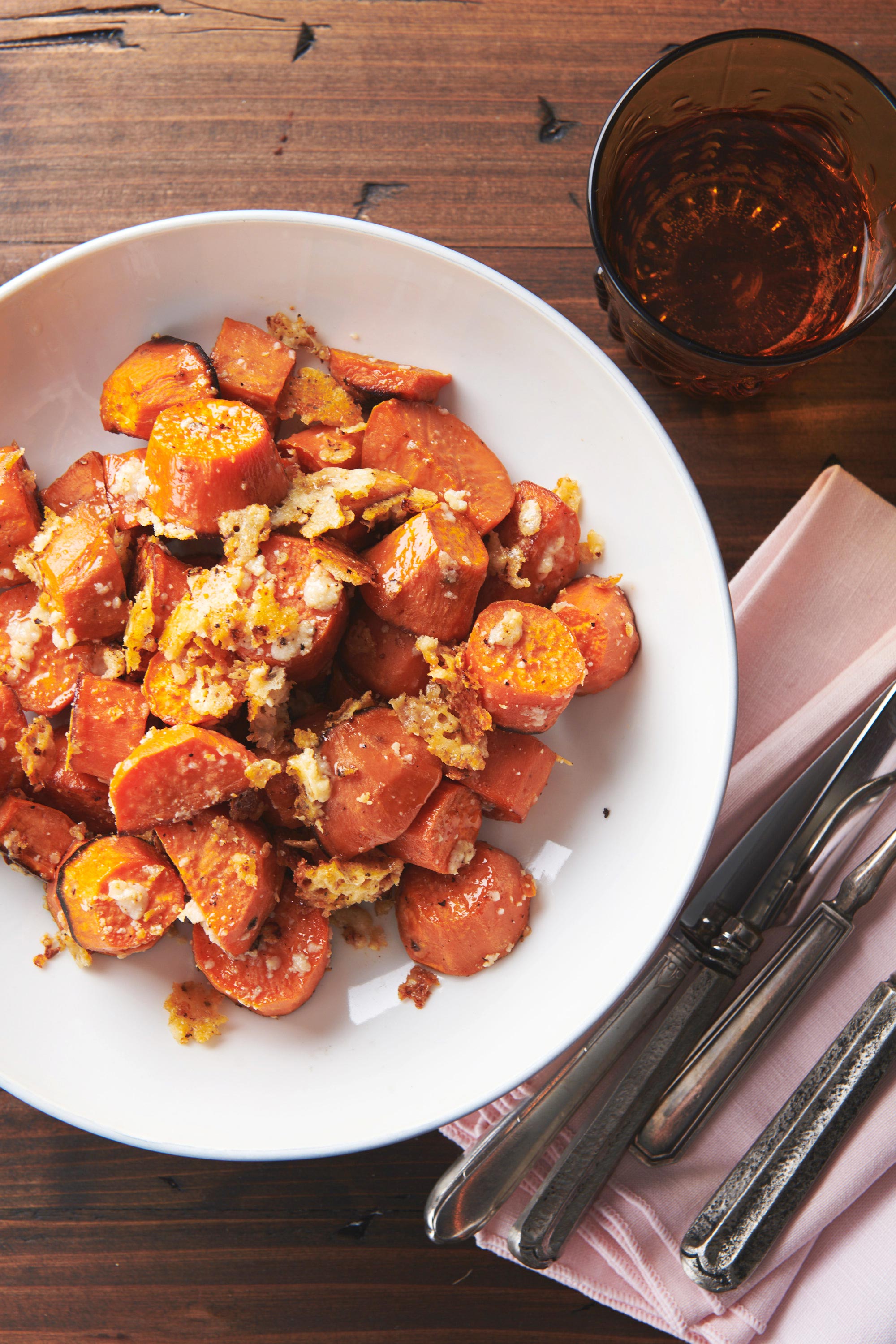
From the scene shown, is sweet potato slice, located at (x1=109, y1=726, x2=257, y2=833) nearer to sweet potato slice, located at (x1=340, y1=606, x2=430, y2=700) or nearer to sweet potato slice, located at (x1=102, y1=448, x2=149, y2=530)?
sweet potato slice, located at (x1=340, y1=606, x2=430, y2=700)

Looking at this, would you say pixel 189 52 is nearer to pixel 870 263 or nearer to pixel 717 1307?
pixel 870 263

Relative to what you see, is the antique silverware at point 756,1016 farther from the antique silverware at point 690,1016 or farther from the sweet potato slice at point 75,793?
the sweet potato slice at point 75,793

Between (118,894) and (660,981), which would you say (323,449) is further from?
(660,981)

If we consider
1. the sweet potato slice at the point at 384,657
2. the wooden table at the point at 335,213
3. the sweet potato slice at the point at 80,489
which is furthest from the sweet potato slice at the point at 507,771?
the sweet potato slice at the point at 80,489

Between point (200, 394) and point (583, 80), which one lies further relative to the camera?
point (583, 80)

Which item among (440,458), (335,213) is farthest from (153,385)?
(335,213)

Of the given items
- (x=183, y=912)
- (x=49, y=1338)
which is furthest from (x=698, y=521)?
(x=49, y=1338)

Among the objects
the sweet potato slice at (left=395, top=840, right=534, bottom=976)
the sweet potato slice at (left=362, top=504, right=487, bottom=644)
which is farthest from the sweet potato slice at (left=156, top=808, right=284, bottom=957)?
the sweet potato slice at (left=362, top=504, right=487, bottom=644)
